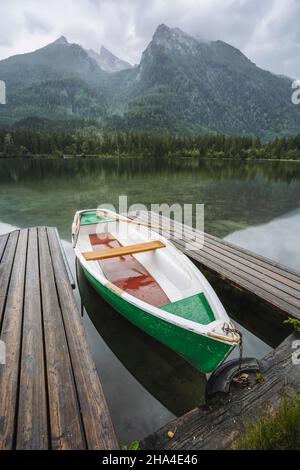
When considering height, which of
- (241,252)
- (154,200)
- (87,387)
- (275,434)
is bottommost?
(87,387)

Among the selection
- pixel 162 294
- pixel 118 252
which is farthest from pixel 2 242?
pixel 162 294

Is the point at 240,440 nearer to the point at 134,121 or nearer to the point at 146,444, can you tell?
the point at 146,444

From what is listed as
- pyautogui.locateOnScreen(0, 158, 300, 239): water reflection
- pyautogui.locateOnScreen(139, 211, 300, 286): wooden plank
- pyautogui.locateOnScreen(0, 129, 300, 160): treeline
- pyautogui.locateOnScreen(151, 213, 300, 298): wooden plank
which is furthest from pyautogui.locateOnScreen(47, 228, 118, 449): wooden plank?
pyautogui.locateOnScreen(0, 129, 300, 160): treeline

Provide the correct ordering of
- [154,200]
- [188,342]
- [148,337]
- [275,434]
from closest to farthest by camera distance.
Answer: [275,434], [188,342], [148,337], [154,200]

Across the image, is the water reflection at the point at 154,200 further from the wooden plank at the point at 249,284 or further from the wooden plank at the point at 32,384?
the wooden plank at the point at 32,384

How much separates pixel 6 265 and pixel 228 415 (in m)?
4.92

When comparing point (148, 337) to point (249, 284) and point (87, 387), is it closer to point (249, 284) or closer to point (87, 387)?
point (87, 387)

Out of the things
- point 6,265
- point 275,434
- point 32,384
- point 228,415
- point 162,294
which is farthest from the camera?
point 6,265

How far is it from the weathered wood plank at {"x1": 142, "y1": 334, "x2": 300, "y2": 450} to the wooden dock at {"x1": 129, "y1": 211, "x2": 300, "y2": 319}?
140cm

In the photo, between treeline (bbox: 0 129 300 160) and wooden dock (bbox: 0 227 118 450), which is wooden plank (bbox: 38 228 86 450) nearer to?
wooden dock (bbox: 0 227 118 450)

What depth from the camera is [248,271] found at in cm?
528

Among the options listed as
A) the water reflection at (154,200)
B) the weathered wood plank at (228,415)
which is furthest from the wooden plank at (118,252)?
the water reflection at (154,200)
